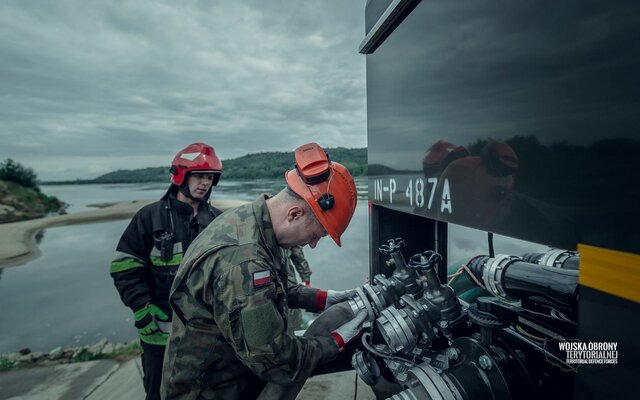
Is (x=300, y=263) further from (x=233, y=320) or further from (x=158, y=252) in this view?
(x=233, y=320)

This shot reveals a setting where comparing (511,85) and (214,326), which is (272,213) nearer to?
(214,326)

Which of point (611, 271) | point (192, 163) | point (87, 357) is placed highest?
point (192, 163)

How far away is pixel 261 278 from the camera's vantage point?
4.65ft

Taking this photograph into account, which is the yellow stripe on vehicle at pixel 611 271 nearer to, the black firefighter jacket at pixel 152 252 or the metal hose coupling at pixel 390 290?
the metal hose coupling at pixel 390 290

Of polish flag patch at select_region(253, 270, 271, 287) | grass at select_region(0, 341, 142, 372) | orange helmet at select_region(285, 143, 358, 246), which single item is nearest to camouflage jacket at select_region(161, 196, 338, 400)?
polish flag patch at select_region(253, 270, 271, 287)

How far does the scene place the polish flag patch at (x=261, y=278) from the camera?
1.40m

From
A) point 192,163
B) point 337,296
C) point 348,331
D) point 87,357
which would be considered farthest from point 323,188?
point 87,357

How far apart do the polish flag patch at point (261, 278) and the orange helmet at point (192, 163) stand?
1.65 m

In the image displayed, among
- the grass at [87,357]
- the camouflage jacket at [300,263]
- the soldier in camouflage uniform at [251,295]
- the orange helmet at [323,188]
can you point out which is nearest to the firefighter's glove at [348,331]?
the soldier in camouflage uniform at [251,295]

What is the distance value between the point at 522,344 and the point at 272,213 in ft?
4.25

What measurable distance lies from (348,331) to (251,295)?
697 millimetres

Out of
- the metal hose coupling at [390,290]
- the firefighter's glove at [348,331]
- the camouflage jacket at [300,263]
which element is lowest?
the camouflage jacket at [300,263]

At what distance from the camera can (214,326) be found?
61.0 inches

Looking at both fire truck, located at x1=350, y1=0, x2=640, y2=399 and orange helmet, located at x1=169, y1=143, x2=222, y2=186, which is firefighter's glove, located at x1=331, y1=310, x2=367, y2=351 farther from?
orange helmet, located at x1=169, y1=143, x2=222, y2=186
